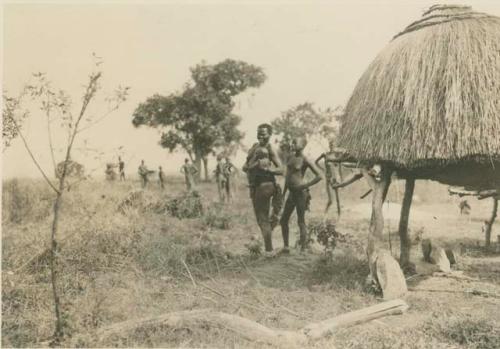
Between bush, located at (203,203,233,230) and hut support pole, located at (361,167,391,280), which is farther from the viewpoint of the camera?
bush, located at (203,203,233,230)

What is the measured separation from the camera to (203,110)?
3616cm

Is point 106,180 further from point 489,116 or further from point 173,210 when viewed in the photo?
point 489,116

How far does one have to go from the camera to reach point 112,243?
8320 mm

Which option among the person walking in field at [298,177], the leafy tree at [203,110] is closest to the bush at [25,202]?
the person walking in field at [298,177]

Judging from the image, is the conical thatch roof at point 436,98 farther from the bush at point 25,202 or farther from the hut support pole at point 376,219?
the bush at point 25,202

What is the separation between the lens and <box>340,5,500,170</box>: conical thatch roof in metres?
6.16

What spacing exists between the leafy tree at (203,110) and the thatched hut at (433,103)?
94.1 ft

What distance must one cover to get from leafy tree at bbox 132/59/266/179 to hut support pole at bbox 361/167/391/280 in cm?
2865

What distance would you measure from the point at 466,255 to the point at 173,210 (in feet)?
27.5

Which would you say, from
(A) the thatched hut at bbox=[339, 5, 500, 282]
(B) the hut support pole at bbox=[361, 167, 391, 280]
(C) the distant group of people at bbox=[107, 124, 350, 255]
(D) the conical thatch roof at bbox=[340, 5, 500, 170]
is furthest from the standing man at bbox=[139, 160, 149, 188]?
(D) the conical thatch roof at bbox=[340, 5, 500, 170]

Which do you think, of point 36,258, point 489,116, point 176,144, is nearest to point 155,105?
point 176,144

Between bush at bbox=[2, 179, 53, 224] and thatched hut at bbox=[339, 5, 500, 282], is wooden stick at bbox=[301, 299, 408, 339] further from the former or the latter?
bush at bbox=[2, 179, 53, 224]

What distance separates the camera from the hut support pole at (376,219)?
22.6 ft

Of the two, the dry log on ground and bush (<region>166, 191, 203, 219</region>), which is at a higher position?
bush (<region>166, 191, 203, 219</region>)
